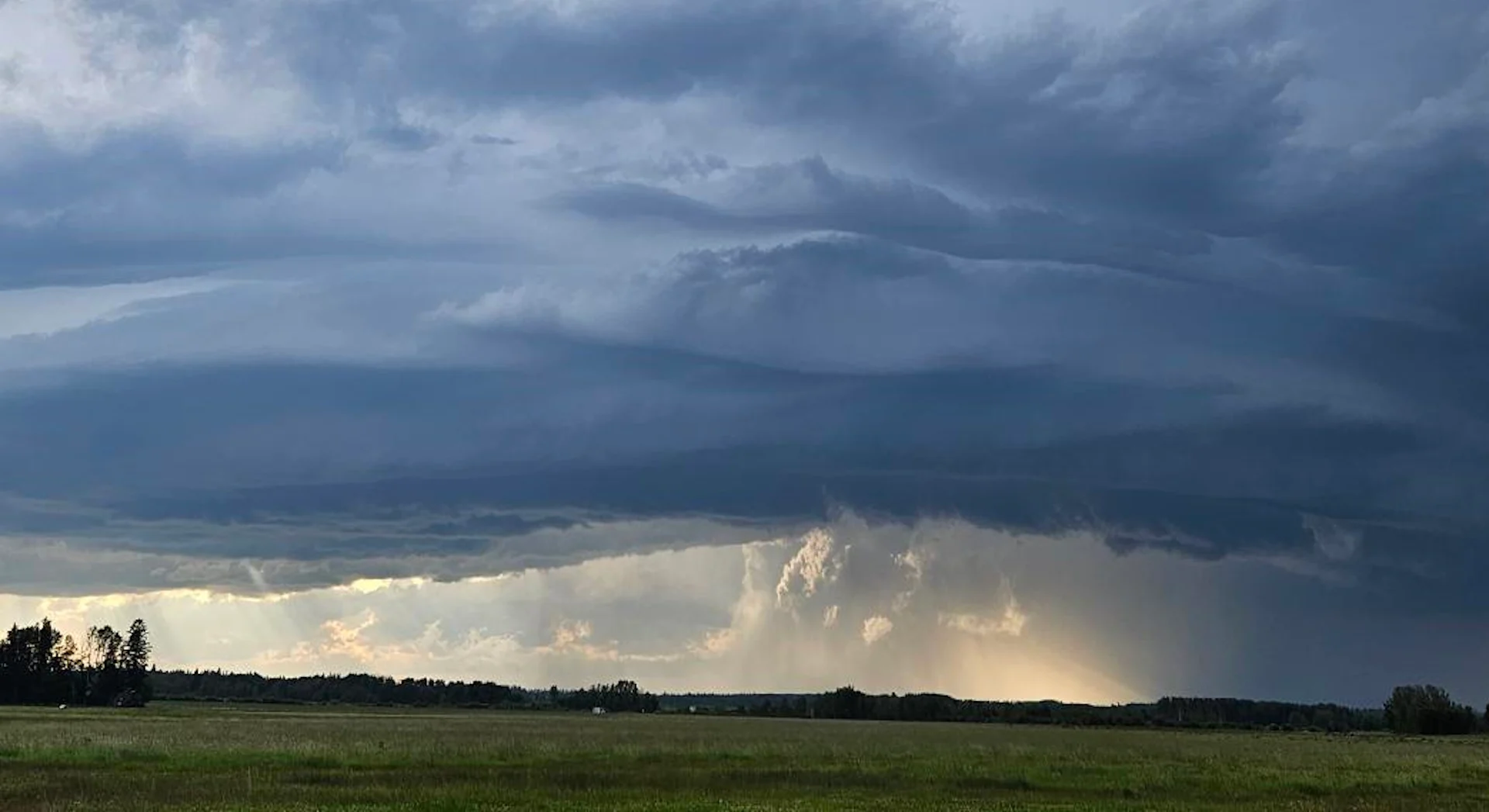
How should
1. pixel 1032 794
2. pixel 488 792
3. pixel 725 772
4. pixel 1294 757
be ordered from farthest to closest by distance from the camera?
pixel 1294 757 → pixel 725 772 → pixel 1032 794 → pixel 488 792

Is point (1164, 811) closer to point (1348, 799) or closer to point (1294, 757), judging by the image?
point (1348, 799)

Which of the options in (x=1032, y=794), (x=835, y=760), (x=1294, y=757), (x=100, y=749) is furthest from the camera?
(x=1294, y=757)

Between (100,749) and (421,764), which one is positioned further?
(100,749)

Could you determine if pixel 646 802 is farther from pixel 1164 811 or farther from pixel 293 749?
pixel 293 749

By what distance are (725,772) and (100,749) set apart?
3412cm

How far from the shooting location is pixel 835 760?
74750 mm

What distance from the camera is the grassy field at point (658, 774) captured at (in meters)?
47.1

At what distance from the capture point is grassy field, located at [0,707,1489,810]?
47.1 m

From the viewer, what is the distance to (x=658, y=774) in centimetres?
6147

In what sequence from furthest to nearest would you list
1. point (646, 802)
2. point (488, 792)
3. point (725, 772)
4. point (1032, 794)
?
point (725, 772) < point (1032, 794) < point (488, 792) < point (646, 802)

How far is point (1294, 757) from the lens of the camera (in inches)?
3701

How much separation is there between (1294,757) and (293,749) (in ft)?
225

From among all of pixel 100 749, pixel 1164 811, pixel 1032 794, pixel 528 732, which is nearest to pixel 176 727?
pixel 528 732

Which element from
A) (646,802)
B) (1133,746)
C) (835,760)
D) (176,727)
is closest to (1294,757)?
(1133,746)
